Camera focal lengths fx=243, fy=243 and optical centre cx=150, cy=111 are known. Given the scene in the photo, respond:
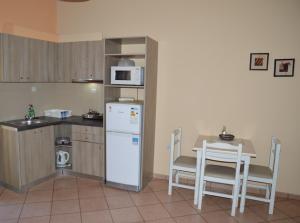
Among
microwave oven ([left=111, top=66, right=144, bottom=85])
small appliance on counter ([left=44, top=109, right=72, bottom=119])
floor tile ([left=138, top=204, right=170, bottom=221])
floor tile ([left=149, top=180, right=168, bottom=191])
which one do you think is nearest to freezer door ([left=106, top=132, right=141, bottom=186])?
floor tile ([left=149, top=180, right=168, bottom=191])

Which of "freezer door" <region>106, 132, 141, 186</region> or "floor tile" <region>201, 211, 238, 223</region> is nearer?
"floor tile" <region>201, 211, 238, 223</region>

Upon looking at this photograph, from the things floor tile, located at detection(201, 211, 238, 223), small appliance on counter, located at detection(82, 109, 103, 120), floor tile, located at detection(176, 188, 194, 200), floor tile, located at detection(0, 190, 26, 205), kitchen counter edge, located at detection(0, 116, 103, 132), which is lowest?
floor tile, located at detection(201, 211, 238, 223)

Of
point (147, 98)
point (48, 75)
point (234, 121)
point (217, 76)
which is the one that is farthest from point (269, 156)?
point (48, 75)

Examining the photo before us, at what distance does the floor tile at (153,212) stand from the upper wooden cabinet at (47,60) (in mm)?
1985

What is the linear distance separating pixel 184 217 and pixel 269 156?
146 cm

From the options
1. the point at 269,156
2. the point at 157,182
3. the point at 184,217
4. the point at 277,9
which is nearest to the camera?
the point at 184,217

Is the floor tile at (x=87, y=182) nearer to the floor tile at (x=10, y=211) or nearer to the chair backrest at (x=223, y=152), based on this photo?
the floor tile at (x=10, y=211)

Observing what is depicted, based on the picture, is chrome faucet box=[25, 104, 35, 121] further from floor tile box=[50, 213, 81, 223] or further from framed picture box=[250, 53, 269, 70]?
framed picture box=[250, 53, 269, 70]

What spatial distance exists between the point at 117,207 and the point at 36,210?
3.08ft

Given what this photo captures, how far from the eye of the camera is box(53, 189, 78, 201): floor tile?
3168 millimetres

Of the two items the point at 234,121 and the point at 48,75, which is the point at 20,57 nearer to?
the point at 48,75

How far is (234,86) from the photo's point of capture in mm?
3348

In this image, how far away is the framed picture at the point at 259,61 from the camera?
317cm

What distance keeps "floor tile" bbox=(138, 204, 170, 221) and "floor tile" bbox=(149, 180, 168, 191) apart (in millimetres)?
483
